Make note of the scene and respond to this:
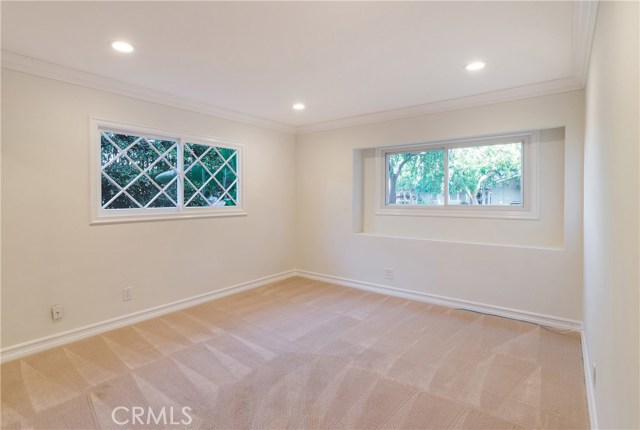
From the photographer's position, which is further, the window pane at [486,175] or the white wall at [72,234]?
the window pane at [486,175]

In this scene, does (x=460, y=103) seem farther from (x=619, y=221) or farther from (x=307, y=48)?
(x=619, y=221)

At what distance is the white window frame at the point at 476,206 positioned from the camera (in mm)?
3426

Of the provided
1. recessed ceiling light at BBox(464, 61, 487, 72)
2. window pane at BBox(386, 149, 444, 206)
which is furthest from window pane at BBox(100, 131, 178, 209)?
recessed ceiling light at BBox(464, 61, 487, 72)

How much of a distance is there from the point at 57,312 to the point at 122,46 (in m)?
2.26

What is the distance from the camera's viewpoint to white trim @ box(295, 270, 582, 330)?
10.3 ft

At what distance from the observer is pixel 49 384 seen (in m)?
2.22

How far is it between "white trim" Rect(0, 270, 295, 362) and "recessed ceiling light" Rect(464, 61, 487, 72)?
139 inches

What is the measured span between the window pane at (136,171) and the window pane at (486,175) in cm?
333

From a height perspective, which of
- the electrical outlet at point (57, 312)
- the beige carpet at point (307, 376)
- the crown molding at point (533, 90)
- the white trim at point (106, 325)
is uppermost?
the crown molding at point (533, 90)

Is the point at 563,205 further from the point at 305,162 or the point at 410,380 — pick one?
the point at 305,162

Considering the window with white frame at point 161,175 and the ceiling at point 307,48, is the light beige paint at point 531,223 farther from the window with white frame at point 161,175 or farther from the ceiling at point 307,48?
the window with white frame at point 161,175

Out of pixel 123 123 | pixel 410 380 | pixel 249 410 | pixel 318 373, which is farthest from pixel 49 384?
pixel 410 380

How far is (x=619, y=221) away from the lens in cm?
116

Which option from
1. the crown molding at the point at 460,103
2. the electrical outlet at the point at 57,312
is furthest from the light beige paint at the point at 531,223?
the electrical outlet at the point at 57,312
